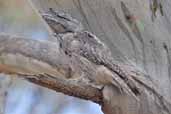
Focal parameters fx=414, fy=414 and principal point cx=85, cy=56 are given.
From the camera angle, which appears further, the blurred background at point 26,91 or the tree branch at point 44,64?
the blurred background at point 26,91

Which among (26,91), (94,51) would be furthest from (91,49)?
(26,91)

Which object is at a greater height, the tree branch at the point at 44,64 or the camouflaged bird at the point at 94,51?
the camouflaged bird at the point at 94,51

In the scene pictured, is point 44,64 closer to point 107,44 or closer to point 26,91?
point 107,44

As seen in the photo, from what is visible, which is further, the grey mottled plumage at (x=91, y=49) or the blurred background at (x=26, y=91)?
the blurred background at (x=26, y=91)

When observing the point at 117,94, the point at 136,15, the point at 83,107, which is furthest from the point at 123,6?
the point at 83,107

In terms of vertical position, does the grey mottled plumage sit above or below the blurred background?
above

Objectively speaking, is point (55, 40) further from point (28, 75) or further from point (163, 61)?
point (163, 61)
